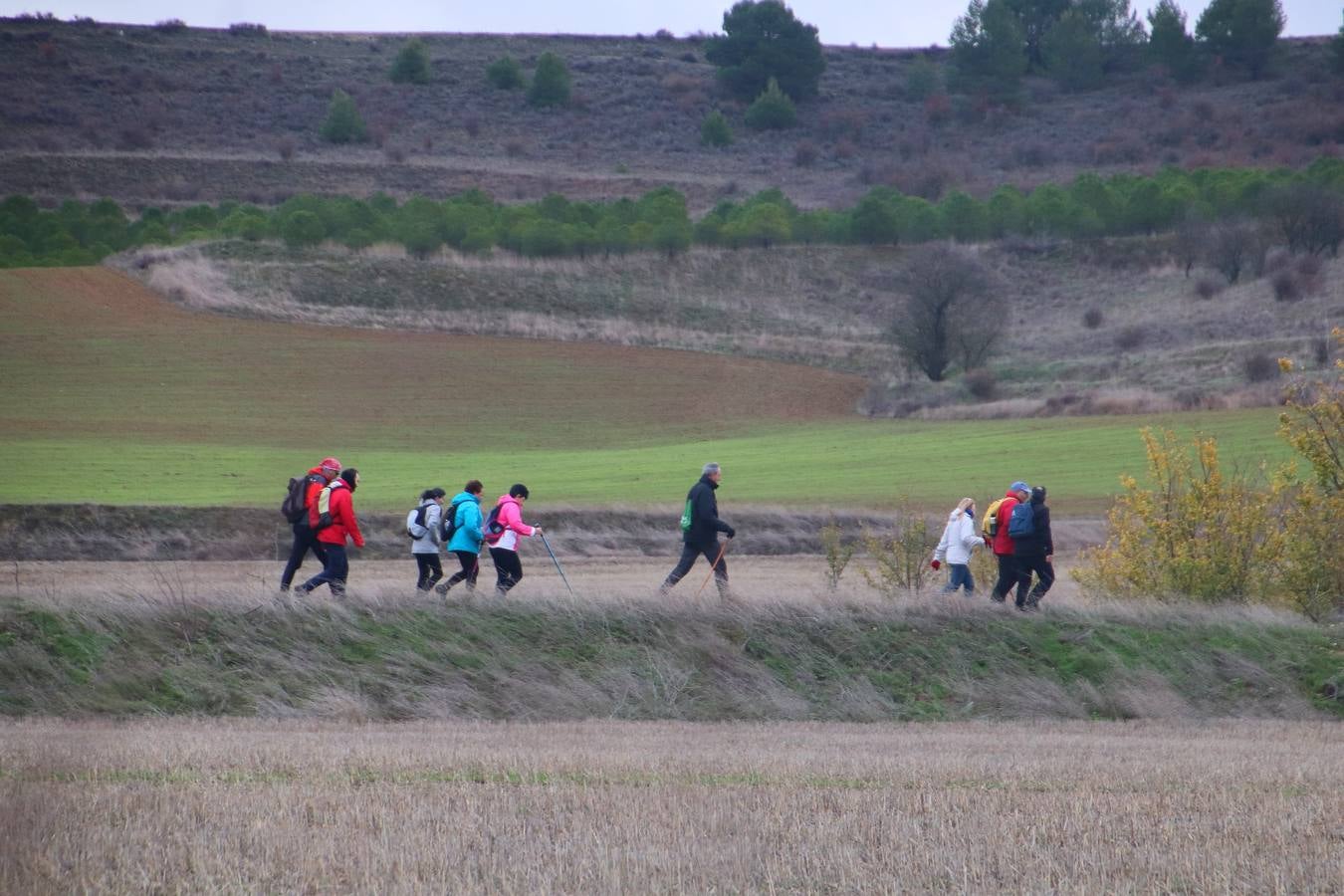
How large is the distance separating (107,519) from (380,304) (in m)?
46.8

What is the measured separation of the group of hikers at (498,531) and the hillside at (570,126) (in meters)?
85.4

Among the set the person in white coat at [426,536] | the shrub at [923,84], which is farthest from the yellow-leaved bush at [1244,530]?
the shrub at [923,84]

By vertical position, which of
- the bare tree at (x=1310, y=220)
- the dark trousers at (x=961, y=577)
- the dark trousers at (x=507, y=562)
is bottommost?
the dark trousers at (x=961, y=577)

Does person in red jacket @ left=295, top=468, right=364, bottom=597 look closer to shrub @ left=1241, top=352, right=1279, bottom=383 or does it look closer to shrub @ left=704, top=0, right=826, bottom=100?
shrub @ left=1241, top=352, right=1279, bottom=383

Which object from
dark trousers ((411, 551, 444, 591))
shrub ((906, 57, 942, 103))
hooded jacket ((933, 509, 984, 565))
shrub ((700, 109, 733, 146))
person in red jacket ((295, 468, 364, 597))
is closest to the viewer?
person in red jacket ((295, 468, 364, 597))

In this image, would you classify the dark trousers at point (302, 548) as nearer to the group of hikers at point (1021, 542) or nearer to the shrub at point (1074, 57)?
the group of hikers at point (1021, 542)

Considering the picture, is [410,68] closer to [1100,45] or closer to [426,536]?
[1100,45]

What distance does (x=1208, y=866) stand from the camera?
7.15 metres

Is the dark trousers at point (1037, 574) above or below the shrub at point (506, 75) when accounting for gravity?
below

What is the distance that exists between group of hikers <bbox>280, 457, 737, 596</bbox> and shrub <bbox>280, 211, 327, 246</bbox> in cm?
6632

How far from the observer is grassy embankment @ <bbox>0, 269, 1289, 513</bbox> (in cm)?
4184

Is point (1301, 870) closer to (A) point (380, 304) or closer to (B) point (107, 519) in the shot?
(B) point (107, 519)

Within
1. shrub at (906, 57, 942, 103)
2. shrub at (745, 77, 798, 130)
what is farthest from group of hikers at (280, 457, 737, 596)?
shrub at (906, 57, 942, 103)

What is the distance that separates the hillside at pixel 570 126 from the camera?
109m
